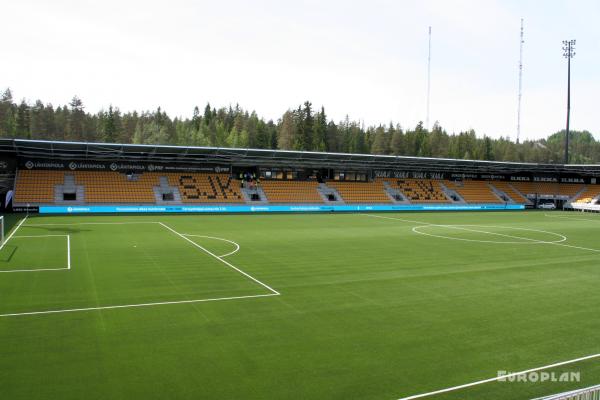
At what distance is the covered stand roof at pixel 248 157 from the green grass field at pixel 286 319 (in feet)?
65.3

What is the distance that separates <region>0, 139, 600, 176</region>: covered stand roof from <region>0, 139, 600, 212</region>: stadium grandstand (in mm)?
107

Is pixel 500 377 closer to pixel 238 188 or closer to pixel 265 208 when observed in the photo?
pixel 265 208

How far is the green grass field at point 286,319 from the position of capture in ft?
27.5

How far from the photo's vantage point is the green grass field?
8.38 meters

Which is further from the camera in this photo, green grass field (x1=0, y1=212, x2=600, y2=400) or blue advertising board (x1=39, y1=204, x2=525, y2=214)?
blue advertising board (x1=39, y1=204, x2=525, y2=214)

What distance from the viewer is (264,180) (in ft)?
179

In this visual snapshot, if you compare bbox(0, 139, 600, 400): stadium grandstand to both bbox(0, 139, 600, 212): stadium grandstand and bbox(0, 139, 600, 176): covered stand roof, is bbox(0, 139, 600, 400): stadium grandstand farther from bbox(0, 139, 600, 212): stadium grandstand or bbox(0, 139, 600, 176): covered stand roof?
bbox(0, 139, 600, 212): stadium grandstand

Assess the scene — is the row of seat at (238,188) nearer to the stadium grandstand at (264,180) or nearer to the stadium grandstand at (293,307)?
the stadium grandstand at (264,180)

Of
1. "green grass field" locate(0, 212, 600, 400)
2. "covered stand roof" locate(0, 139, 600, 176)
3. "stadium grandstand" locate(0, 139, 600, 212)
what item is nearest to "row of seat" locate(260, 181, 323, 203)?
"stadium grandstand" locate(0, 139, 600, 212)

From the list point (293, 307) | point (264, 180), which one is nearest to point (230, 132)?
point (264, 180)

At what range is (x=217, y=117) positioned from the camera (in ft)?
449

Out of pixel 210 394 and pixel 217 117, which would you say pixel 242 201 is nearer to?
pixel 210 394

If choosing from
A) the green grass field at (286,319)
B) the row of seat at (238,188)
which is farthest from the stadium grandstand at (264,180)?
the green grass field at (286,319)

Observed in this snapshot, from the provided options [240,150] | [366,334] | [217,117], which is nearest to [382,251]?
[366,334]
